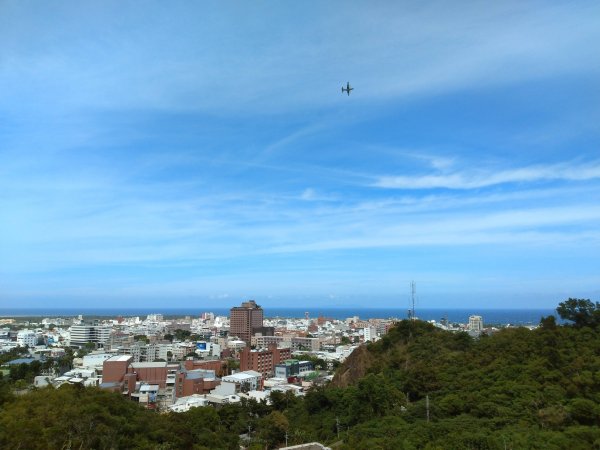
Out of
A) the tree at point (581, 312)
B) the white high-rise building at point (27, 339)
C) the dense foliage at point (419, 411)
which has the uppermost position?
the tree at point (581, 312)

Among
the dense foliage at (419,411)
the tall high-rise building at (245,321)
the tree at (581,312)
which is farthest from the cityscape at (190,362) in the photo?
the tree at (581,312)

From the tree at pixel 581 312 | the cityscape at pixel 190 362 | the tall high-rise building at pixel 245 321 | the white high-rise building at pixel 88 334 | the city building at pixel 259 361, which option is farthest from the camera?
the tall high-rise building at pixel 245 321

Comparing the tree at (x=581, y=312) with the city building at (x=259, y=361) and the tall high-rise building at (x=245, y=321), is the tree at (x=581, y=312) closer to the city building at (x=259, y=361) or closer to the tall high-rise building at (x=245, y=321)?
the city building at (x=259, y=361)

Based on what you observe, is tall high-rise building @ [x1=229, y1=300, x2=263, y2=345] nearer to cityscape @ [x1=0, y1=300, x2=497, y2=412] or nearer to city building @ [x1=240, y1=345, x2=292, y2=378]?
cityscape @ [x1=0, y1=300, x2=497, y2=412]

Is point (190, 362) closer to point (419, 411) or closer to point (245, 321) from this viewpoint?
point (419, 411)

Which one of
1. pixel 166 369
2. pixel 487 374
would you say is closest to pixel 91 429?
pixel 487 374

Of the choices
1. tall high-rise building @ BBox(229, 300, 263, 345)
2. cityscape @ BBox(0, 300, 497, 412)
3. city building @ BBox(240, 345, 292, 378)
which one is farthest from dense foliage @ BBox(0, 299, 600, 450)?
tall high-rise building @ BBox(229, 300, 263, 345)

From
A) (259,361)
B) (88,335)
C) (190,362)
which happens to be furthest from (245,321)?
(190,362)
